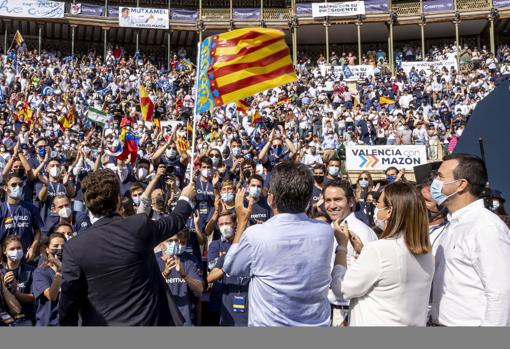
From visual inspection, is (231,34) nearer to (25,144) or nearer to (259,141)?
(25,144)

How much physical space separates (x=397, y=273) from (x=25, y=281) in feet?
14.2

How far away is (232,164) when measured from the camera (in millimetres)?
10953

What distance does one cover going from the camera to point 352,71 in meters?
30.6

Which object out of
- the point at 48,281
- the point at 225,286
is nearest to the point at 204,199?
the point at 225,286

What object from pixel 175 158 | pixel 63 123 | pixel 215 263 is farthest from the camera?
pixel 63 123

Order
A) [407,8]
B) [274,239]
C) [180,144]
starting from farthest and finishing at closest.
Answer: [407,8], [180,144], [274,239]

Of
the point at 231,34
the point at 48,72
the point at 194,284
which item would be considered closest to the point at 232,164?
the point at 231,34

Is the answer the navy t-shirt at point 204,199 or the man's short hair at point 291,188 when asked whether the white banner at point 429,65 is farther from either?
the man's short hair at point 291,188

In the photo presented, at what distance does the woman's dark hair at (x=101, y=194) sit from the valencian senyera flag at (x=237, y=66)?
128 inches

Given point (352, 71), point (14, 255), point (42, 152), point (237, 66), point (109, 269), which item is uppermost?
point (352, 71)

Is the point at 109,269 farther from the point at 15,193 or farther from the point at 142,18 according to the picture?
the point at 142,18

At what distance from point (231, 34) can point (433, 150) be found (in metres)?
13.0

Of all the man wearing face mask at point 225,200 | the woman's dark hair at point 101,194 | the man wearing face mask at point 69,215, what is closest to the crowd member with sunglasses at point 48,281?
the man wearing face mask at point 69,215

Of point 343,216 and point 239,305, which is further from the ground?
point 343,216
